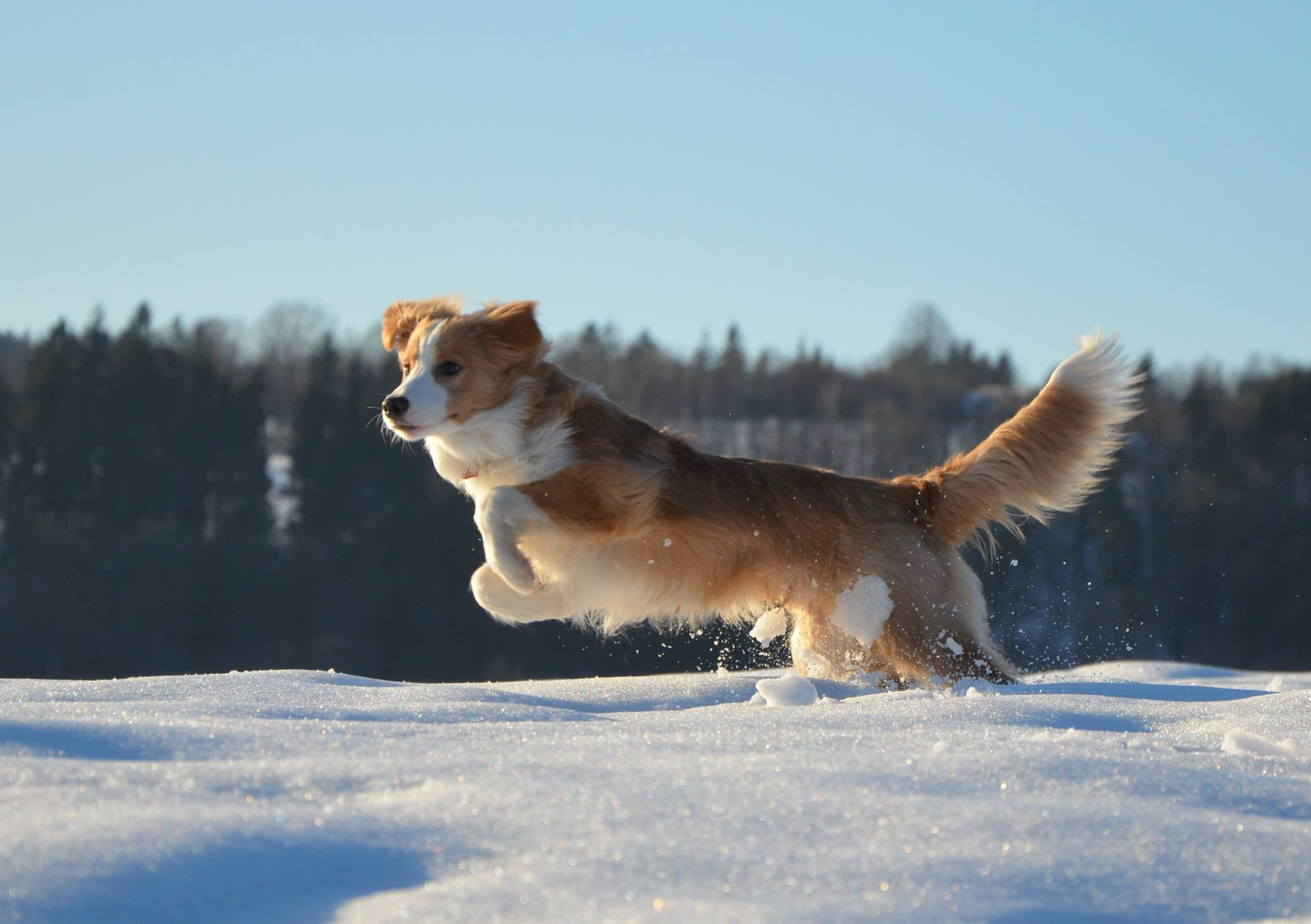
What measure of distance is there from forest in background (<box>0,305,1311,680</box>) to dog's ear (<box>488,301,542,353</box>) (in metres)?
29.9

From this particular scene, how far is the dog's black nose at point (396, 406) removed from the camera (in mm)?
5492

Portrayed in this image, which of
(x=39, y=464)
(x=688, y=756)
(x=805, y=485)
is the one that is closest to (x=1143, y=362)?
(x=805, y=485)

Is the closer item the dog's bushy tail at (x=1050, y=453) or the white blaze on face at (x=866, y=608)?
the white blaze on face at (x=866, y=608)

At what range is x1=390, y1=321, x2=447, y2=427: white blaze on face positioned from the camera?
18.2 feet

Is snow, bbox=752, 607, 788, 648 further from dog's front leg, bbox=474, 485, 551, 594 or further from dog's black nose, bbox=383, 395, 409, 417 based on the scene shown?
dog's black nose, bbox=383, 395, 409, 417

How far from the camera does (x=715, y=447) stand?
58062 mm

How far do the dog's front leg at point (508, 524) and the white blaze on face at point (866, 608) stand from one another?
1410 mm

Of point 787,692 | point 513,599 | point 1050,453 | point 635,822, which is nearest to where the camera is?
point 635,822

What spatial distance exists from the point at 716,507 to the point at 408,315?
1.80 metres

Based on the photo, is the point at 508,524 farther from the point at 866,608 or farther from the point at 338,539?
the point at 338,539

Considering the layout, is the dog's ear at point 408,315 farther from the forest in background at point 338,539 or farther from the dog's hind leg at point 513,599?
the forest in background at point 338,539

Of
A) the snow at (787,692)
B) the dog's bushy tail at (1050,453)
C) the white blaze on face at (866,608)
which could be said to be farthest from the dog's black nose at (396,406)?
the dog's bushy tail at (1050,453)

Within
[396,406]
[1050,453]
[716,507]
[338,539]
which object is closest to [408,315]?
[396,406]

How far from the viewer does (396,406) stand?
5504mm
